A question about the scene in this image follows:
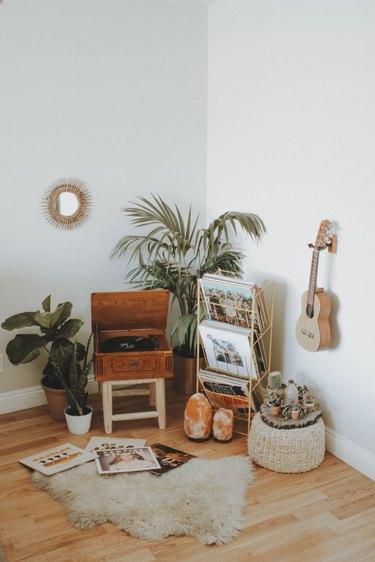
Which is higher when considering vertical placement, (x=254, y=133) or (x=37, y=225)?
(x=254, y=133)

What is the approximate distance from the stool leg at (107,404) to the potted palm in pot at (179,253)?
48cm

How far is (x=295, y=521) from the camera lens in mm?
2400

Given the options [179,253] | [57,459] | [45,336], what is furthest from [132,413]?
[179,253]

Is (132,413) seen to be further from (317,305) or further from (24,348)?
(317,305)

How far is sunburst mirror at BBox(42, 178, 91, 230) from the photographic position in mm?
3309

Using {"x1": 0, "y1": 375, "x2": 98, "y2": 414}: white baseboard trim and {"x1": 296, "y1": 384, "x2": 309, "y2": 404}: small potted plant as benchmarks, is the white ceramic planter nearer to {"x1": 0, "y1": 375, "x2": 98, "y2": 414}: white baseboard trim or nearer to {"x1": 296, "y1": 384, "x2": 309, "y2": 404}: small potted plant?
{"x1": 0, "y1": 375, "x2": 98, "y2": 414}: white baseboard trim

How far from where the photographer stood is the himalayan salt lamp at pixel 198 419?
3.01 metres

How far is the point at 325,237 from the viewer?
2.76m

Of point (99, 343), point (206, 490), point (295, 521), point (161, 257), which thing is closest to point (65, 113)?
point (161, 257)

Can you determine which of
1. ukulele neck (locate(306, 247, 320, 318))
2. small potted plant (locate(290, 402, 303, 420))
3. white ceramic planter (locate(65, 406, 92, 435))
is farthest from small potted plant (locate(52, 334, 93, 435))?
ukulele neck (locate(306, 247, 320, 318))

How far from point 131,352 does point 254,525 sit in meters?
1.05

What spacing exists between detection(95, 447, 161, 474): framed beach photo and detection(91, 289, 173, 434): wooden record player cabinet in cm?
25

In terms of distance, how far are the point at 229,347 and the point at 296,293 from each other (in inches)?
17.2

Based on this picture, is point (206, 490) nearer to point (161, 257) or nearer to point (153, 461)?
point (153, 461)
